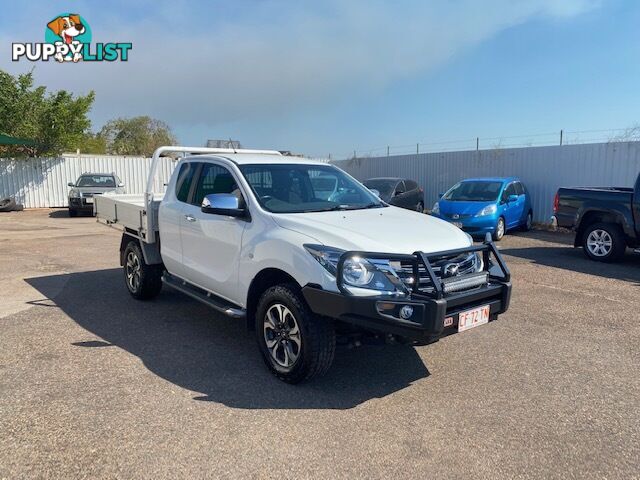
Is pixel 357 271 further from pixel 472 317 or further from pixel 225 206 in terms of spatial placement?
pixel 225 206

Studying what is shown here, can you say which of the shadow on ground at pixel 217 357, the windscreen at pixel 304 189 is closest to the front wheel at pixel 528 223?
the windscreen at pixel 304 189

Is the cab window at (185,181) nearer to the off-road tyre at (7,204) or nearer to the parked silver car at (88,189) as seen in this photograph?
the parked silver car at (88,189)

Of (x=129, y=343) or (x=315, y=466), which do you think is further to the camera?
(x=129, y=343)

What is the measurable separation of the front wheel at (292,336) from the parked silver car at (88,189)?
16.3m

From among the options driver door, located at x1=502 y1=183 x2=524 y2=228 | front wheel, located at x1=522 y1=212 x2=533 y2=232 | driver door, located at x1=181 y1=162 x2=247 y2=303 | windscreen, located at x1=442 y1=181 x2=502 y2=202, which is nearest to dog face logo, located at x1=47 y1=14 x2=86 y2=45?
windscreen, located at x1=442 y1=181 x2=502 y2=202

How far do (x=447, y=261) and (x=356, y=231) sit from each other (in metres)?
0.75

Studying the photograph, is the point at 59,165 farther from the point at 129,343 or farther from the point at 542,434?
the point at 542,434

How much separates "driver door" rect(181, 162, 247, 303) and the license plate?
1958mm

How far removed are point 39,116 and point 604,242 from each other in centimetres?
2258

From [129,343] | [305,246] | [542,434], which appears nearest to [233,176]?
[305,246]

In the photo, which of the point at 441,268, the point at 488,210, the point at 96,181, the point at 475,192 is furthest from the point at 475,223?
the point at 96,181

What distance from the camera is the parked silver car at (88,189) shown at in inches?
745

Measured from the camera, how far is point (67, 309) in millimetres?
6305

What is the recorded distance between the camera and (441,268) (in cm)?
385
